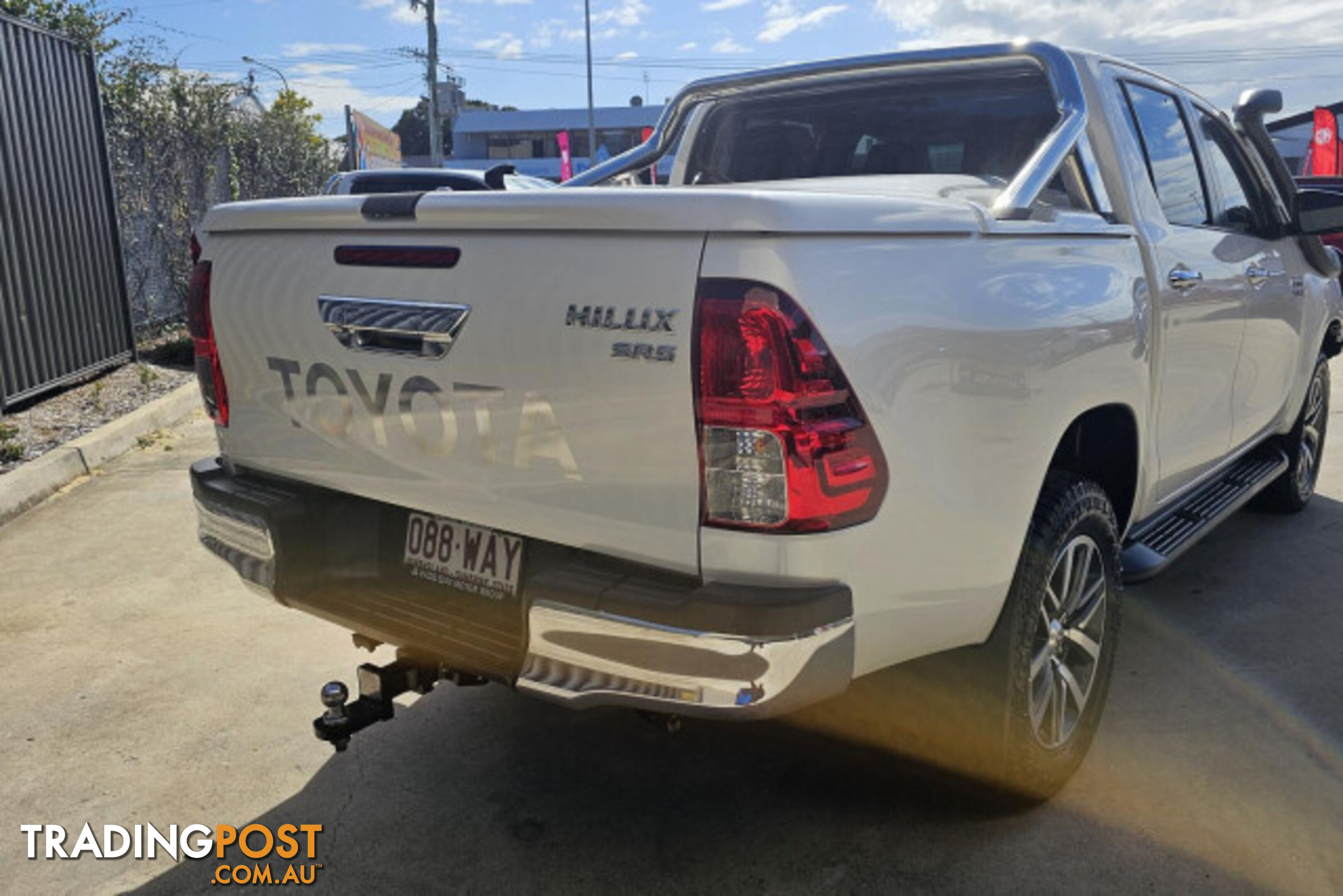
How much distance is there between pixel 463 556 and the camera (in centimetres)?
247

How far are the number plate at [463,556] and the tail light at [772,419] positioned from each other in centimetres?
59

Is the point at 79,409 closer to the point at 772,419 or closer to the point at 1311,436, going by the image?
the point at 772,419

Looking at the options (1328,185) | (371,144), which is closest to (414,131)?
(371,144)

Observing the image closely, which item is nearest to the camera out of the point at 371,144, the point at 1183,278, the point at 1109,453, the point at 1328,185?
the point at 1109,453

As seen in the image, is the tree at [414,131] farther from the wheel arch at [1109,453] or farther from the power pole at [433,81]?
the wheel arch at [1109,453]

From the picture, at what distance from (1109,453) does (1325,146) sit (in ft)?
75.8

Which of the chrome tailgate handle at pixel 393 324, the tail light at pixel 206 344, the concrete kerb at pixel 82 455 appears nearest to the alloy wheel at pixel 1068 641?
the chrome tailgate handle at pixel 393 324

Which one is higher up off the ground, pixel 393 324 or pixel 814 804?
pixel 393 324

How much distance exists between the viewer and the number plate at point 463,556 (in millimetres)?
2387

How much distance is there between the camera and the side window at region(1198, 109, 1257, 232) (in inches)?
158

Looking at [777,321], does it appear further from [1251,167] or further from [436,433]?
[1251,167]

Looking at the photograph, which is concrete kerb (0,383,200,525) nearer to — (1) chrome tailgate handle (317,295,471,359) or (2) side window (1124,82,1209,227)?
(1) chrome tailgate handle (317,295,471,359)

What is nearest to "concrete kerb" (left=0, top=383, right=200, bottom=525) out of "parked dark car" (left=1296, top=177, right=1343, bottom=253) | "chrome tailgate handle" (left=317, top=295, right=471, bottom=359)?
"chrome tailgate handle" (left=317, top=295, right=471, bottom=359)

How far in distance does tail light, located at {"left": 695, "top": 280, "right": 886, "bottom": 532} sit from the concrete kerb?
16.0ft
